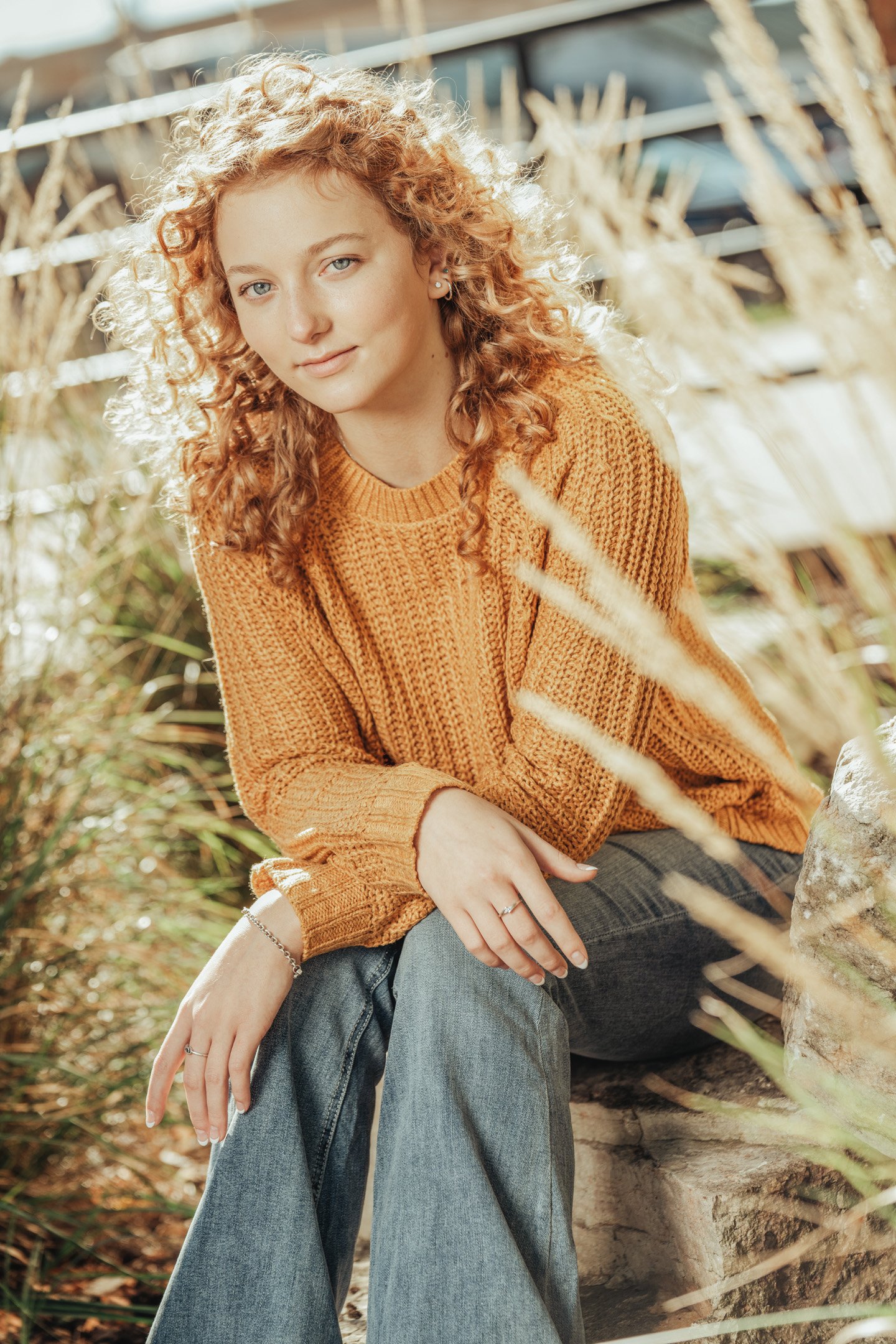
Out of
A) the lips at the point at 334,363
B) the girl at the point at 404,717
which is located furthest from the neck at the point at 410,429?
the lips at the point at 334,363

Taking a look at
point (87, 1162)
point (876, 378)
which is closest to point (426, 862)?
point (876, 378)

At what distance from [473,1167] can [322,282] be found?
0.84m

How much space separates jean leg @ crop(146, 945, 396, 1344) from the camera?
3.63ft

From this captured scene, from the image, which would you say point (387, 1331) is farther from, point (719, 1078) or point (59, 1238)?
point (59, 1238)

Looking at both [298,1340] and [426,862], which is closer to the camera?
[298,1340]

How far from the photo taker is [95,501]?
7.66 ft

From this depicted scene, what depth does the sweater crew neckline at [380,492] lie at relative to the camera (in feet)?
4.74

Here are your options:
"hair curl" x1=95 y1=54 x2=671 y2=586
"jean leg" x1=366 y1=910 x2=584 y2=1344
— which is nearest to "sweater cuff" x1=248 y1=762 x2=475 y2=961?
"jean leg" x1=366 y1=910 x2=584 y2=1344

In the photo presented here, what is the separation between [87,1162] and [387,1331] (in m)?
0.88

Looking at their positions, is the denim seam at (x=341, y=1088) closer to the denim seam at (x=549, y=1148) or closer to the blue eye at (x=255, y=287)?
the denim seam at (x=549, y=1148)

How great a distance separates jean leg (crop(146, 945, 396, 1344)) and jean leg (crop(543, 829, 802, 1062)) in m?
0.20

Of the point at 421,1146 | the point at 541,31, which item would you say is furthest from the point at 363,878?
the point at 541,31

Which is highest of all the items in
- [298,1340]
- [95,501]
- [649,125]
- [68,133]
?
[649,125]

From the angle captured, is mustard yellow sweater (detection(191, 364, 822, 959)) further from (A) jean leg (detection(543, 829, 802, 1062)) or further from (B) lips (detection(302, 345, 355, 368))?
(B) lips (detection(302, 345, 355, 368))
